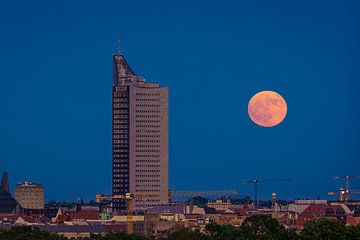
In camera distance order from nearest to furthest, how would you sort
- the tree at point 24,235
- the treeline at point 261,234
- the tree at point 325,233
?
the tree at point 325,233, the treeline at point 261,234, the tree at point 24,235

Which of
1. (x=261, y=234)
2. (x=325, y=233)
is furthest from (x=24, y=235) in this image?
(x=325, y=233)

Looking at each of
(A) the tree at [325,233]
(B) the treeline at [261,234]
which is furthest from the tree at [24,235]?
(A) the tree at [325,233]

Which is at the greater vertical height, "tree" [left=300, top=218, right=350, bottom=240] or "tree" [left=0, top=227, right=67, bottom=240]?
"tree" [left=0, top=227, right=67, bottom=240]

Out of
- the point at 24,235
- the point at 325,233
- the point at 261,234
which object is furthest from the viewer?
the point at 24,235

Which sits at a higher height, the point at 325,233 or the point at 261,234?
the point at 261,234

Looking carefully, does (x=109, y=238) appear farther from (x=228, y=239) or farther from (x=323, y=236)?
(x=323, y=236)

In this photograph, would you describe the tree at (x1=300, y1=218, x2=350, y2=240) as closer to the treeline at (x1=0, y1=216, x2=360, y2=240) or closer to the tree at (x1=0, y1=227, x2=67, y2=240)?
the treeline at (x1=0, y1=216, x2=360, y2=240)

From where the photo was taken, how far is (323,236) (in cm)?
9631

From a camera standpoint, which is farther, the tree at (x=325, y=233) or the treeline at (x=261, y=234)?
the treeline at (x=261, y=234)

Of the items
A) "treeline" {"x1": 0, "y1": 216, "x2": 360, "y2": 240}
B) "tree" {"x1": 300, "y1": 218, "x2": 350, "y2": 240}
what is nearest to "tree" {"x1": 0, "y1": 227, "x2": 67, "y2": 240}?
"treeline" {"x1": 0, "y1": 216, "x2": 360, "y2": 240}

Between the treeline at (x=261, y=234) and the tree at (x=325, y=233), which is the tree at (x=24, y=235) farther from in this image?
the tree at (x=325, y=233)

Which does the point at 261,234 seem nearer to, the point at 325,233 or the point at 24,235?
the point at 24,235

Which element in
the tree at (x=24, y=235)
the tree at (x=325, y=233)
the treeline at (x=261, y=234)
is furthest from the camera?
the tree at (x=24, y=235)

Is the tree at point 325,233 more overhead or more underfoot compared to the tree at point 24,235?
more underfoot
